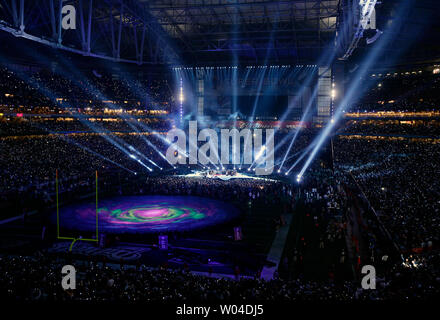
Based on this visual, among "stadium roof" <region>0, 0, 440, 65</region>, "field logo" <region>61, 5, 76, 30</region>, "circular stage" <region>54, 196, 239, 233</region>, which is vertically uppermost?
"stadium roof" <region>0, 0, 440, 65</region>

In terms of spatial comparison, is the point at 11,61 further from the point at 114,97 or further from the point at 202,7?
the point at 202,7

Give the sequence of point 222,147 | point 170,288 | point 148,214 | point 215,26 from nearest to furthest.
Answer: point 170,288, point 148,214, point 215,26, point 222,147

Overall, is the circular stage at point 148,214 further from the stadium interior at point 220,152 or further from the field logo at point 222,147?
the field logo at point 222,147

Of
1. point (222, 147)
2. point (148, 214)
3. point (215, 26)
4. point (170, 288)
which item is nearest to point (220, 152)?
point (222, 147)

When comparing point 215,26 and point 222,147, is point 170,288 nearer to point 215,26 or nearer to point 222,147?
point 215,26

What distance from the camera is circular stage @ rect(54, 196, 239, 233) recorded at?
1730 centimetres

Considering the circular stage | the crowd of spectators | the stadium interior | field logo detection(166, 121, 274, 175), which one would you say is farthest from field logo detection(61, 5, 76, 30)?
field logo detection(166, 121, 274, 175)

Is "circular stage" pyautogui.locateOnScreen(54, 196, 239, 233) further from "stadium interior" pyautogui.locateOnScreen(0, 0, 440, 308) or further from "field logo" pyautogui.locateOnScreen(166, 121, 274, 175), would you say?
"field logo" pyautogui.locateOnScreen(166, 121, 274, 175)

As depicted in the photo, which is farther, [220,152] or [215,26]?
[220,152]

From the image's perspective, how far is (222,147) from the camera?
44531mm

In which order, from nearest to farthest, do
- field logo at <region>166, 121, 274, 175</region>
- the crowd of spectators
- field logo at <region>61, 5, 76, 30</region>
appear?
1. the crowd of spectators
2. field logo at <region>61, 5, 76, 30</region>
3. field logo at <region>166, 121, 274, 175</region>

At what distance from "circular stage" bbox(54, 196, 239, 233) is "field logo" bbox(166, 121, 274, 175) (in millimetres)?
16696

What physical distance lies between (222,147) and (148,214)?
25451 millimetres
